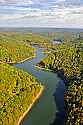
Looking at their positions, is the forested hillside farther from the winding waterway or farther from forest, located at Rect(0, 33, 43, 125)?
the winding waterway

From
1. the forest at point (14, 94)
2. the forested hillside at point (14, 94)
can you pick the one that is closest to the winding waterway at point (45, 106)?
the forest at point (14, 94)

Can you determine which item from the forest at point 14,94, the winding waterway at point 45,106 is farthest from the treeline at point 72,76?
the forest at point 14,94

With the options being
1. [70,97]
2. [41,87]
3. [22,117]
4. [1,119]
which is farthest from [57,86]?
[1,119]

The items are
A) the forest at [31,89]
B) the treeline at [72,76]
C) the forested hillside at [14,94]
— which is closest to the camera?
the treeline at [72,76]

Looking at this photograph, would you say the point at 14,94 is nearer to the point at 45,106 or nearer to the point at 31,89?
the point at 31,89

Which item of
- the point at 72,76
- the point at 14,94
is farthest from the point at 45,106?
the point at 72,76

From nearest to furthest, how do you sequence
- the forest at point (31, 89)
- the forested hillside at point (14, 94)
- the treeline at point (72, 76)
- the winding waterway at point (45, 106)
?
the treeline at point (72, 76)
the forest at point (31, 89)
the forested hillside at point (14, 94)
the winding waterway at point (45, 106)

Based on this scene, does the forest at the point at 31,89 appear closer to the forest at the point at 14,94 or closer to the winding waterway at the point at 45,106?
the forest at the point at 14,94

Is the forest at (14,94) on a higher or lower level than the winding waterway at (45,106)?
higher

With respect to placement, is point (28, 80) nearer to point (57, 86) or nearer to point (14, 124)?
point (57, 86)

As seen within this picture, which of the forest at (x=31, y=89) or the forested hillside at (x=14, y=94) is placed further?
the forested hillside at (x=14, y=94)
